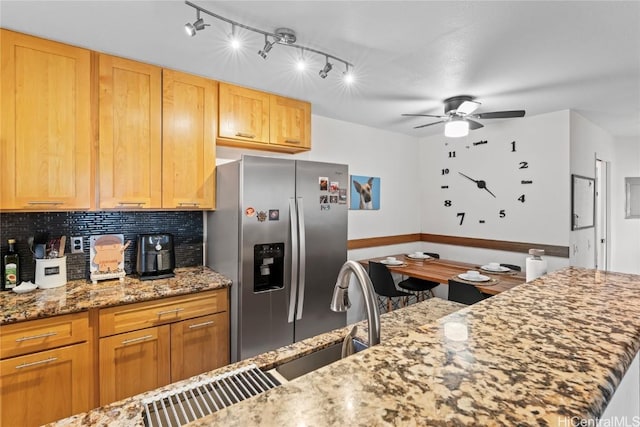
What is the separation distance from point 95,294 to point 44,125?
3.43 ft

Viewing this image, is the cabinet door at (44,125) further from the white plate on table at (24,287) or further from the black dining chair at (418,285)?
the black dining chair at (418,285)

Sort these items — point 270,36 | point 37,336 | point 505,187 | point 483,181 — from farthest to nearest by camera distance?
point 483,181 < point 505,187 < point 270,36 < point 37,336

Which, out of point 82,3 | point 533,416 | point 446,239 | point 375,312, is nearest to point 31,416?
point 375,312

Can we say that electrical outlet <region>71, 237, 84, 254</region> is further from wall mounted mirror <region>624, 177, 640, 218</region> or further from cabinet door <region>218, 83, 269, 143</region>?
wall mounted mirror <region>624, 177, 640, 218</region>

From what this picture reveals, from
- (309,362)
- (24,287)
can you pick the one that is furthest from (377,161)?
(24,287)

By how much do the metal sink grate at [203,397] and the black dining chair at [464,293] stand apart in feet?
6.14

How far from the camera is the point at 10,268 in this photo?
1.98m

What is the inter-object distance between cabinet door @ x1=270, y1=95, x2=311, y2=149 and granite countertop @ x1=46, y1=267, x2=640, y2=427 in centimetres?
222

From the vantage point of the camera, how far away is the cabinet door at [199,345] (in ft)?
6.92

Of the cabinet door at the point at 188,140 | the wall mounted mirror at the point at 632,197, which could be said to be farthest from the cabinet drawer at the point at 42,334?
the wall mounted mirror at the point at 632,197

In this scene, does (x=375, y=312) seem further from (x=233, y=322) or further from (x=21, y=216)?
(x=21, y=216)

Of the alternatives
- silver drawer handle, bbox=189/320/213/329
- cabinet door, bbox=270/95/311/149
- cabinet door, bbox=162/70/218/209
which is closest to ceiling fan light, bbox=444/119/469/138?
cabinet door, bbox=270/95/311/149

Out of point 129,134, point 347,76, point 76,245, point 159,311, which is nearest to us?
point 159,311

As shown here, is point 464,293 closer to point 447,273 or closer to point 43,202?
point 447,273
